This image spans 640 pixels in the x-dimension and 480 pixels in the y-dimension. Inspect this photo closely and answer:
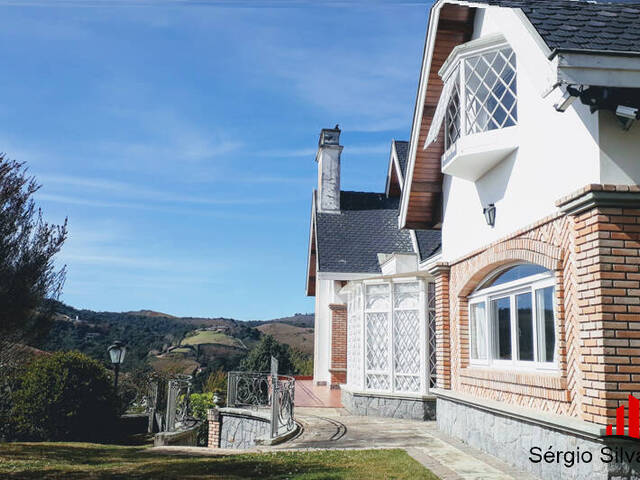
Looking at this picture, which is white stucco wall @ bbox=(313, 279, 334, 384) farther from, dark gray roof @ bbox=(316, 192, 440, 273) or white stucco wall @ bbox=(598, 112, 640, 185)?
white stucco wall @ bbox=(598, 112, 640, 185)

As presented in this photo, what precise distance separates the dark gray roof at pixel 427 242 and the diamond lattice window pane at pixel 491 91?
5051 millimetres

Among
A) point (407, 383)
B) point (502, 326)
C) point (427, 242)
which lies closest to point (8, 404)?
point (407, 383)

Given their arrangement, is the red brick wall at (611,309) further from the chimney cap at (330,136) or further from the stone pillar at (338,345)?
the chimney cap at (330,136)

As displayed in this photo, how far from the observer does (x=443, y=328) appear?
1177 centimetres

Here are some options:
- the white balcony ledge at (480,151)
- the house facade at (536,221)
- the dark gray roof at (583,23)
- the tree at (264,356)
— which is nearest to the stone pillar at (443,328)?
the house facade at (536,221)

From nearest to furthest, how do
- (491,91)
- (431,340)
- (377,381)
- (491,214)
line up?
Result: (491,91)
(491,214)
(431,340)
(377,381)

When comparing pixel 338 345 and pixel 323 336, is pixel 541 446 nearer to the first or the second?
pixel 338 345

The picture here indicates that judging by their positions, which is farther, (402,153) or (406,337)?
(402,153)

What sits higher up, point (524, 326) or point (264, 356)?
point (524, 326)

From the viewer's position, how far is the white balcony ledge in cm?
880

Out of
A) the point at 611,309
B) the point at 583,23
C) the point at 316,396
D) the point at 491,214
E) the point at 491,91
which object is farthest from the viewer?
the point at 316,396

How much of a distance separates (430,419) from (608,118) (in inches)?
383

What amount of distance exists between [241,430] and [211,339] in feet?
119

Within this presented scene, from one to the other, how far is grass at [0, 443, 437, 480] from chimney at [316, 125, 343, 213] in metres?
13.6
